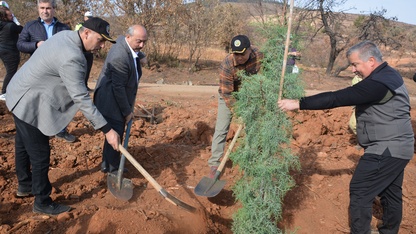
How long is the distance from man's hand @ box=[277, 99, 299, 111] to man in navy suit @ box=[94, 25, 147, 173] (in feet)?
6.02

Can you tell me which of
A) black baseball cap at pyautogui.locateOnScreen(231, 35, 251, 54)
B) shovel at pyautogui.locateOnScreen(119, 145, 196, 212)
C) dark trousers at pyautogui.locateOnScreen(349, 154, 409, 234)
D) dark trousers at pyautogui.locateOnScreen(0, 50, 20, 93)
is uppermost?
black baseball cap at pyautogui.locateOnScreen(231, 35, 251, 54)

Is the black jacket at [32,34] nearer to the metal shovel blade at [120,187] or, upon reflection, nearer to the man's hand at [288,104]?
the metal shovel blade at [120,187]

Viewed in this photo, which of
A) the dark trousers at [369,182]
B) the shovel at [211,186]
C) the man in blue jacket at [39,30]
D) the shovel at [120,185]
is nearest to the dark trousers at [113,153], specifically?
the shovel at [120,185]

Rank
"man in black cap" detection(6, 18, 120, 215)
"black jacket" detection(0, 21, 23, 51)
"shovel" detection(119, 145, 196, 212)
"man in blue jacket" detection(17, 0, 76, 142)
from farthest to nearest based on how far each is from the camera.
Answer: "black jacket" detection(0, 21, 23, 51), "man in blue jacket" detection(17, 0, 76, 142), "shovel" detection(119, 145, 196, 212), "man in black cap" detection(6, 18, 120, 215)

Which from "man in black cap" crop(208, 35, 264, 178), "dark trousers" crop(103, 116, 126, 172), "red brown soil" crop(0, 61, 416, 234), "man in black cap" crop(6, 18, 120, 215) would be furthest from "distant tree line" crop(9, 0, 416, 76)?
"man in black cap" crop(6, 18, 120, 215)

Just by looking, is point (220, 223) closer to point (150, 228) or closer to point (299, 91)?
point (150, 228)

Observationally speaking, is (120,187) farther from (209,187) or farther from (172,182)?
(209,187)

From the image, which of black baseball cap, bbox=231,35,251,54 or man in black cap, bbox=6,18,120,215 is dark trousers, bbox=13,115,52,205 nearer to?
man in black cap, bbox=6,18,120,215

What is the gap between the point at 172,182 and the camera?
15.3ft

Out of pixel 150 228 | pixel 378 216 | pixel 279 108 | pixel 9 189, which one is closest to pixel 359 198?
pixel 279 108

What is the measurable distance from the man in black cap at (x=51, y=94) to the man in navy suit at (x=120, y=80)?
670 millimetres

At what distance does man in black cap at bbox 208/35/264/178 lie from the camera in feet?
13.1

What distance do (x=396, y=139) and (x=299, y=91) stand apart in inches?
39.3

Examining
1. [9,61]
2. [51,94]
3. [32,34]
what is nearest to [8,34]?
[9,61]
